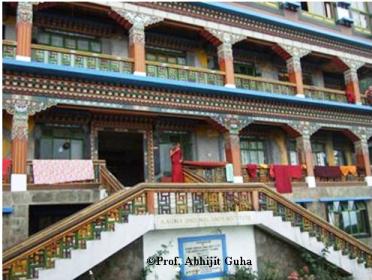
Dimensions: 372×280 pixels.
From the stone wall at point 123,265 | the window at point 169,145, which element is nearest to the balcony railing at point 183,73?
the window at point 169,145

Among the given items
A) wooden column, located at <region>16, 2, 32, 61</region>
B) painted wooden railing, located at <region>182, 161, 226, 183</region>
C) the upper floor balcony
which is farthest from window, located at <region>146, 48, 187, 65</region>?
wooden column, located at <region>16, 2, 32, 61</region>

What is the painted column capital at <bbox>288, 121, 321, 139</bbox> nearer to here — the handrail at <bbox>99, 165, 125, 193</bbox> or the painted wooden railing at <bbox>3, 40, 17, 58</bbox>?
the handrail at <bbox>99, 165, 125, 193</bbox>

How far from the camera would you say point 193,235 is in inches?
402

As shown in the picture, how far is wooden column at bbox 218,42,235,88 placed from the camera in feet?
51.7

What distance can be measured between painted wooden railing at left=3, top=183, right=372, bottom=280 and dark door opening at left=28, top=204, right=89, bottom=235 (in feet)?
13.9

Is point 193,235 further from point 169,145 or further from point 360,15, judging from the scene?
point 360,15

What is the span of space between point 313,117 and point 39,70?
35.9ft

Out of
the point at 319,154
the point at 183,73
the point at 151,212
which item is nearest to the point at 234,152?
the point at 183,73

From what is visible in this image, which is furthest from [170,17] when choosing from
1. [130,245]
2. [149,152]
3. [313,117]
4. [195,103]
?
[130,245]

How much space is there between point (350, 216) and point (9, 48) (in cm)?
1471

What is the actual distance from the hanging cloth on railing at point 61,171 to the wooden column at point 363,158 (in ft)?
39.7

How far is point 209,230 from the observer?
1043 centimetres

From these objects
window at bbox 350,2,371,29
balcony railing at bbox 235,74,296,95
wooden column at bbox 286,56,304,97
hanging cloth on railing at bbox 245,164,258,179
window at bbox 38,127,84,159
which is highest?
window at bbox 350,2,371,29

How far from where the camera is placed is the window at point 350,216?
701 inches
